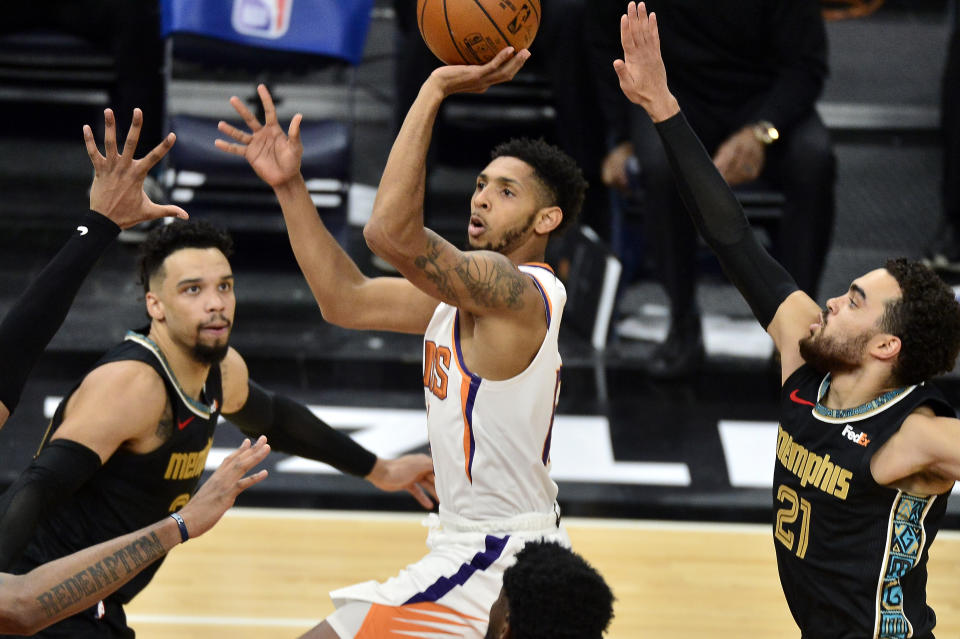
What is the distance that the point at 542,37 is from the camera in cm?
754

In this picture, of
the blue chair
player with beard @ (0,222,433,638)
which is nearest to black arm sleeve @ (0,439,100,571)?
player with beard @ (0,222,433,638)

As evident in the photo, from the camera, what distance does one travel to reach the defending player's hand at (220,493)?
314 cm

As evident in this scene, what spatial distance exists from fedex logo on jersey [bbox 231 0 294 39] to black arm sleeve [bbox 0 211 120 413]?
4128 mm

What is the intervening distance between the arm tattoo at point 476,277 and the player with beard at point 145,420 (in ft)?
2.87

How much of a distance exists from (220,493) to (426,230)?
0.81 meters

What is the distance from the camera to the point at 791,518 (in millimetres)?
3514

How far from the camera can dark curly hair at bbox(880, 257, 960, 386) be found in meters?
3.34

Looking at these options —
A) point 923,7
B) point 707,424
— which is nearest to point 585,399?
point 707,424

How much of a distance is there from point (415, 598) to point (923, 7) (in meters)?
8.31

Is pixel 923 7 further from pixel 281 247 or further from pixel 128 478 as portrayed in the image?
pixel 128 478

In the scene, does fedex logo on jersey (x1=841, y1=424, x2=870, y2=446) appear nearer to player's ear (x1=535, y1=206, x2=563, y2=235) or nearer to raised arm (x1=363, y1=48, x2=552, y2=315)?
raised arm (x1=363, y1=48, x2=552, y2=315)

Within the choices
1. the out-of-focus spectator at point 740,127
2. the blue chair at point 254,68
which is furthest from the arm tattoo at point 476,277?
the blue chair at point 254,68

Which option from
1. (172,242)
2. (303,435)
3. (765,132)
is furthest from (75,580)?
(765,132)

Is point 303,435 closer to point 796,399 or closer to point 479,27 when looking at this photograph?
point 479,27
